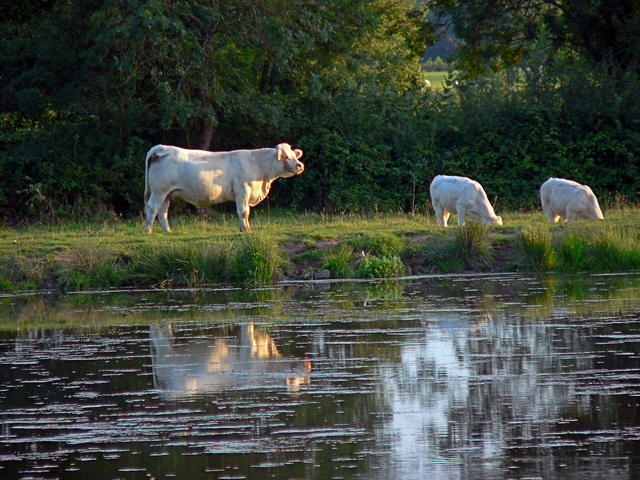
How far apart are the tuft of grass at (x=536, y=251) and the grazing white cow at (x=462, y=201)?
87.2 inches

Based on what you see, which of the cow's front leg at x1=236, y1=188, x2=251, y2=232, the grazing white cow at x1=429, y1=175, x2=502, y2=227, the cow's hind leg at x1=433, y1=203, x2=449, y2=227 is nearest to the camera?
the cow's front leg at x1=236, y1=188, x2=251, y2=232

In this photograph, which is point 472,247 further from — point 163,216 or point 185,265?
point 163,216

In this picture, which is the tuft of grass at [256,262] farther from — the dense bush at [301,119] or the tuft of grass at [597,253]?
the dense bush at [301,119]

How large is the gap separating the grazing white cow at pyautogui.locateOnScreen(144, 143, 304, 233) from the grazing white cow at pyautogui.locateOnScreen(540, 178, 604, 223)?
4781 mm

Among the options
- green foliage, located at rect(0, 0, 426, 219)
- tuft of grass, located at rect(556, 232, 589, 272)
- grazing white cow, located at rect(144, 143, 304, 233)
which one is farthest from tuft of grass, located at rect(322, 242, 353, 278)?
green foliage, located at rect(0, 0, 426, 219)

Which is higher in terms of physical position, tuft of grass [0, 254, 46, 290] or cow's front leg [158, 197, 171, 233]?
cow's front leg [158, 197, 171, 233]

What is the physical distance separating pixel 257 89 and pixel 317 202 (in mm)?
3086

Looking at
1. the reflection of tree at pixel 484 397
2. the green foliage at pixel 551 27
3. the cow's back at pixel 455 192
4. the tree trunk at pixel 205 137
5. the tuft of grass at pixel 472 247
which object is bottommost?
the reflection of tree at pixel 484 397

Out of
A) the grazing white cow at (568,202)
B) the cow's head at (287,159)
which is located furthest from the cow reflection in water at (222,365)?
the grazing white cow at (568,202)

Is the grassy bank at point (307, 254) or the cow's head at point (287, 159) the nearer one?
the grassy bank at point (307, 254)

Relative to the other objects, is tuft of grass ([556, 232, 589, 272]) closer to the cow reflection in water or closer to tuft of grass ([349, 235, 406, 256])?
tuft of grass ([349, 235, 406, 256])

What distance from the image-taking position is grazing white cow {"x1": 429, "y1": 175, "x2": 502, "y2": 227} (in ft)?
69.5

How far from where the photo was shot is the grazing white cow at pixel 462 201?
69.5ft

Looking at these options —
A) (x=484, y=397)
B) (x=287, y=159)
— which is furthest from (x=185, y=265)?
(x=484, y=397)
